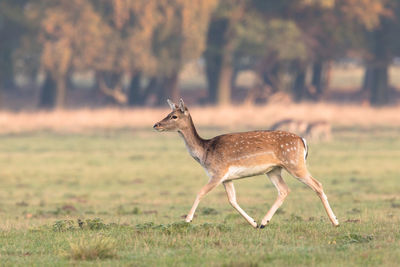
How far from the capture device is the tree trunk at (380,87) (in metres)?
61.6

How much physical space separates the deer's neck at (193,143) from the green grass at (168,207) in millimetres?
953

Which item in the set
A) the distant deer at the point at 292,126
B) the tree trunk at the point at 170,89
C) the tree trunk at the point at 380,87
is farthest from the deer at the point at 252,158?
the tree trunk at the point at 380,87

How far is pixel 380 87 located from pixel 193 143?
51.4m

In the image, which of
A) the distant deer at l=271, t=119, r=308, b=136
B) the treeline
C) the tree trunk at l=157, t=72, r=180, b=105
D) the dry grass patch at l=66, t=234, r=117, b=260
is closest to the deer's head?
the dry grass patch at l=66, t=234, r=117, b=260

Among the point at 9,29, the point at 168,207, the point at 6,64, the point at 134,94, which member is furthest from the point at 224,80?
the point at 168,207

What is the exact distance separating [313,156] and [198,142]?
67.1 ft

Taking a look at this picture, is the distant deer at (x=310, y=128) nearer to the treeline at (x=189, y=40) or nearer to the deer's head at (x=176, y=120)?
the treeline at (x=189, y=40)

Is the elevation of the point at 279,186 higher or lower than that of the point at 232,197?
higher

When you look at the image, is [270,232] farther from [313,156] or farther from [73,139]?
[73,139]

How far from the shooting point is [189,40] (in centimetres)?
5359

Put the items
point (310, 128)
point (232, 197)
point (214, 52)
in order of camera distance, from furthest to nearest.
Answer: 1. point (214, 52)
2. point (310, 128)
3. point (232, 197)

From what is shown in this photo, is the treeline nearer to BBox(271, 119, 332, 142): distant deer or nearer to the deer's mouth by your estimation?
BBox(271, 119, 332, 142): distant deer

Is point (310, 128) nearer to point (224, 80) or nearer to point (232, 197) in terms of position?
point (224, 80)

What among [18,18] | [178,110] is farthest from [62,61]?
[178,110]
